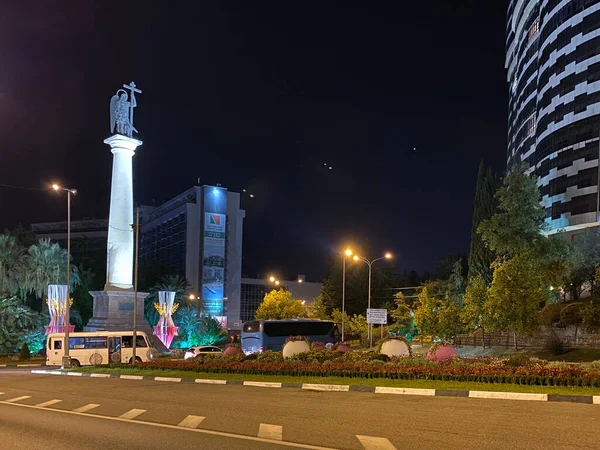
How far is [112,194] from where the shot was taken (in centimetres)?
4841

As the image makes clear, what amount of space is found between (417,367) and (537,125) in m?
59.3

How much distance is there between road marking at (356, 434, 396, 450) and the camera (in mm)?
8859

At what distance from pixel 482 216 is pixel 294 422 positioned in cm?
5281

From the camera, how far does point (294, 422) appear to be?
11.4 meters

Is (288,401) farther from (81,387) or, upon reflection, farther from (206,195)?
(206,195)

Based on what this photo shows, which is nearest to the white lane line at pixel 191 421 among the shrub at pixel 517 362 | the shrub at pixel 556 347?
the shrub at pixel 517 362

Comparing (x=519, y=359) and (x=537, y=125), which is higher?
(x=537, y=125)

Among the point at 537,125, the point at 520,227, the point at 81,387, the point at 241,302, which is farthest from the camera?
the point at 241,302

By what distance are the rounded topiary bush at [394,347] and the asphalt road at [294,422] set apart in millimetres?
8327

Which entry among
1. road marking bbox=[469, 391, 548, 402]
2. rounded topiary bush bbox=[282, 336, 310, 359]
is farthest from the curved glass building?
road marking bbox=[469, 391, 548, 402]

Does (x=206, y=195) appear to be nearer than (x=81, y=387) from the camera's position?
No

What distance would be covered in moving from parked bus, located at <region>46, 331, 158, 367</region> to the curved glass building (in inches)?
1634

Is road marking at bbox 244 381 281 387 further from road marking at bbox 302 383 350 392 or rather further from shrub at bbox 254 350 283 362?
shrub at bbox 254 350 283 362

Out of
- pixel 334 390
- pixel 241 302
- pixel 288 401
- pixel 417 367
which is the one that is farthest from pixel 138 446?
pixel 241 302
